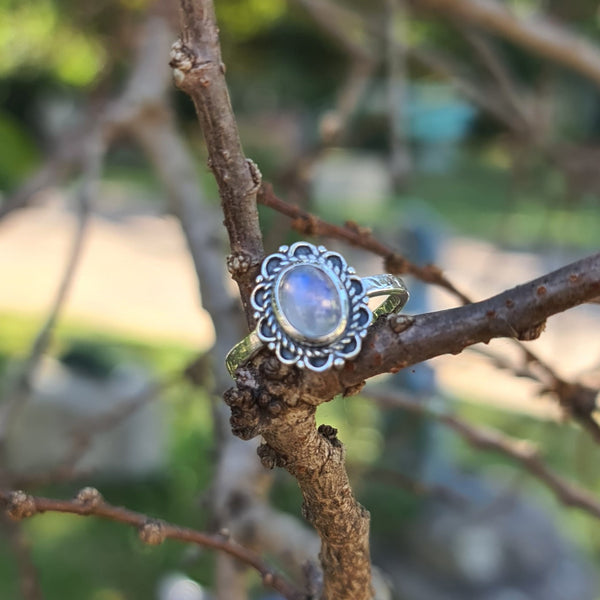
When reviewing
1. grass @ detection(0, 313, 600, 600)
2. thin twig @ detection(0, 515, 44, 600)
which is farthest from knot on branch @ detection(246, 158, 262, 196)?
grass @ detection(0, 313, 600, 600)

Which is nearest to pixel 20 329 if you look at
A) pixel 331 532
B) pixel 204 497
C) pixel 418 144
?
pixel 204 497

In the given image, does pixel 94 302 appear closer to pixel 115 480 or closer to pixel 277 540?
pixel 115 480

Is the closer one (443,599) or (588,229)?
(443,599)

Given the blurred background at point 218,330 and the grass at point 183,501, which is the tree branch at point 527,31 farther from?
the grass at point 183,501

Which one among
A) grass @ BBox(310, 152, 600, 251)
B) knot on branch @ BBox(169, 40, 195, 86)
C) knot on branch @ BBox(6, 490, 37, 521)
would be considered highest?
grass @ BBox(310, 152, 600, 251)

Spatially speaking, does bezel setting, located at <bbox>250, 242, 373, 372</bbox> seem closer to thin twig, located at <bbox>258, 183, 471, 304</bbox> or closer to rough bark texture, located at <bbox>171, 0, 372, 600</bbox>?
rough bark texture, located at <bbox>171, 0, 372, 600</bbox>

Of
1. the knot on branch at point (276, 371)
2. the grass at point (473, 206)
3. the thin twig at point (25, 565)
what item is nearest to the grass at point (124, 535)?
the thin twig at point (25, 565)
